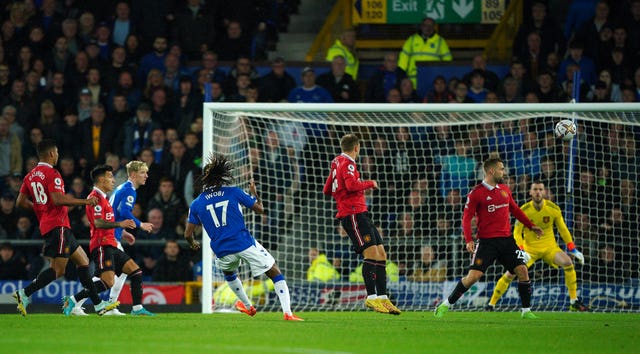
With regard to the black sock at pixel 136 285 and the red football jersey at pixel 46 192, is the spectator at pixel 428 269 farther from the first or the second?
the red football jersey at pixel 46 192

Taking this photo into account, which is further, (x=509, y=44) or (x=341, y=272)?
(x=509, y=44)

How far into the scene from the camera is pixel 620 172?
1631 centimetres

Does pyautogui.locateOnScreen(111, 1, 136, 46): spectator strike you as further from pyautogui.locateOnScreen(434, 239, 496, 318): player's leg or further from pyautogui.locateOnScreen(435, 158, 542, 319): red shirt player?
pyautogui.locateOnScreen(434, 239, 496, 318): player's leg

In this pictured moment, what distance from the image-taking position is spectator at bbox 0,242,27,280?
56.7 feet

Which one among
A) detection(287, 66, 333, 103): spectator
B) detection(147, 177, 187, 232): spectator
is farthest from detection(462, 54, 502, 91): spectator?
detection(147, 177, 187, 232): spectator

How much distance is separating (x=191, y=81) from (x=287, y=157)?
2751 millimetres

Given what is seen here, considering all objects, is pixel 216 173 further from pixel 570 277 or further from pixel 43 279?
pixel 570 277

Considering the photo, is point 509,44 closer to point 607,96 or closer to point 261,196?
point 607,96

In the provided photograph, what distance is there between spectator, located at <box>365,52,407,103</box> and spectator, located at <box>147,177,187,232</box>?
328 cm

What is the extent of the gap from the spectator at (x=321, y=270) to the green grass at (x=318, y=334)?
2924 mm

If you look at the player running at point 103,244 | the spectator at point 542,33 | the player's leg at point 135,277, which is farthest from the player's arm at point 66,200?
the spectator at point 542,33

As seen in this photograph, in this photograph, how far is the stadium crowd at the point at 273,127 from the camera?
1653 centimetres

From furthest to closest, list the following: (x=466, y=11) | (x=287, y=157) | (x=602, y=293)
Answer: (x=466, y=11), (x=287, y=157), (x=602, y=293)

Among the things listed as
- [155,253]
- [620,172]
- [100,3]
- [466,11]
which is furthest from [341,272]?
[100,3]
